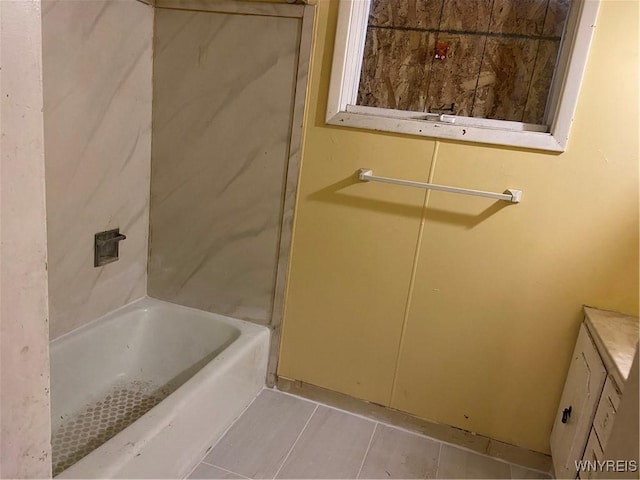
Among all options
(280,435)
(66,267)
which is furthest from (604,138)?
(66,267)

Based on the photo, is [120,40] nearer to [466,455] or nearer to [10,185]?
[10,185]

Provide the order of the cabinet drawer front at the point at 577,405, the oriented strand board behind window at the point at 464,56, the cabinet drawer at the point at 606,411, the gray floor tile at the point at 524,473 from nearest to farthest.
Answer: the cabinet drawer at the point at 606,411 < the cabinet drawer front at the point at 577,405 < the oriented strand board behind window at the point at 464,56 < the gray floor tile at the point at 524,473

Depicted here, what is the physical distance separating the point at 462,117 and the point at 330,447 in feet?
4.39

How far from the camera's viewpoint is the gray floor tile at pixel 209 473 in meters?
1.49

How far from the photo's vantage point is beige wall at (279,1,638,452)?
4.63 feet

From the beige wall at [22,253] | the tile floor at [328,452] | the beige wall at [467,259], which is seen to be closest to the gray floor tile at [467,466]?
the tile floor at [328,452]

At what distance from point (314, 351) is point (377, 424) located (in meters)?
0.40

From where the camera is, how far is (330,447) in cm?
169

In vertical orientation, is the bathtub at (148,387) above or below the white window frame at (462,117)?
below

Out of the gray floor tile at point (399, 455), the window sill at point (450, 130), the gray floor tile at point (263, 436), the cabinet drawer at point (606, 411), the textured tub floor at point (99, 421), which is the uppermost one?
the window sill at point (450, 130)

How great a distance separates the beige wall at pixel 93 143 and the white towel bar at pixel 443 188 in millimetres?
986

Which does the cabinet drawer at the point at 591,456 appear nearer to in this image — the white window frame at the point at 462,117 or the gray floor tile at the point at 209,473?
the white window frame at the point at 462,117

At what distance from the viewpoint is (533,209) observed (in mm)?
1503

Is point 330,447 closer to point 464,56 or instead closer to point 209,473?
point 209,473
